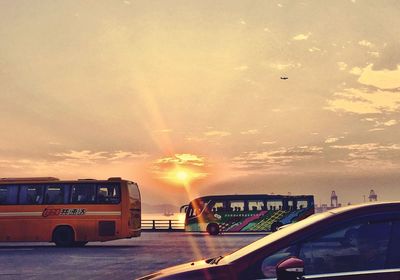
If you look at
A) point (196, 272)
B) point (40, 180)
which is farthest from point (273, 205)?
point (196, 272)

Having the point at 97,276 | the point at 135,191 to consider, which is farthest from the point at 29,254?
the point at 97,276

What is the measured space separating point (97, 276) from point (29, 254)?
896 cm

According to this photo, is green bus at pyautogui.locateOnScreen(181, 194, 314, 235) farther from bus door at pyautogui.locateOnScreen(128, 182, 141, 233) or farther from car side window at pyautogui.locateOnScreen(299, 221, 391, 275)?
car side window at pyautogui.locateOnScreen(299, 221, 391, 275)

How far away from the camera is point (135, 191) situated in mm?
26969

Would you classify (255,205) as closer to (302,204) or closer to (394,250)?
(302,204)

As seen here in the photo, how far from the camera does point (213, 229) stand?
37844 millimetres

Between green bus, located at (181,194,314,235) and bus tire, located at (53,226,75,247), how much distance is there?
13.7 m

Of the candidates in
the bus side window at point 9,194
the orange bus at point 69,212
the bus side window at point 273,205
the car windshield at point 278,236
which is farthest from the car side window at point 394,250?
the bus side window at point 273,205

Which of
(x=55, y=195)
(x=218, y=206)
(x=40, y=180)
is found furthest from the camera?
(x=218, y=206)

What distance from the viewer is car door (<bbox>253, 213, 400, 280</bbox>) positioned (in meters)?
4.27

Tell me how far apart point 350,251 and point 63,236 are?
22.4 meters

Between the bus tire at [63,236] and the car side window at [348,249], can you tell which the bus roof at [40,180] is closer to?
the bus tire at [63,236]

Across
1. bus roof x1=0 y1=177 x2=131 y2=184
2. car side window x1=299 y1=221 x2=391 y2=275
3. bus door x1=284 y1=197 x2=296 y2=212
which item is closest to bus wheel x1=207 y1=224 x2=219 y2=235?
bus door x1=284 y1=197 x2=296 y2=212

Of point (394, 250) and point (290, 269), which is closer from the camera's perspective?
point (290, 269)
